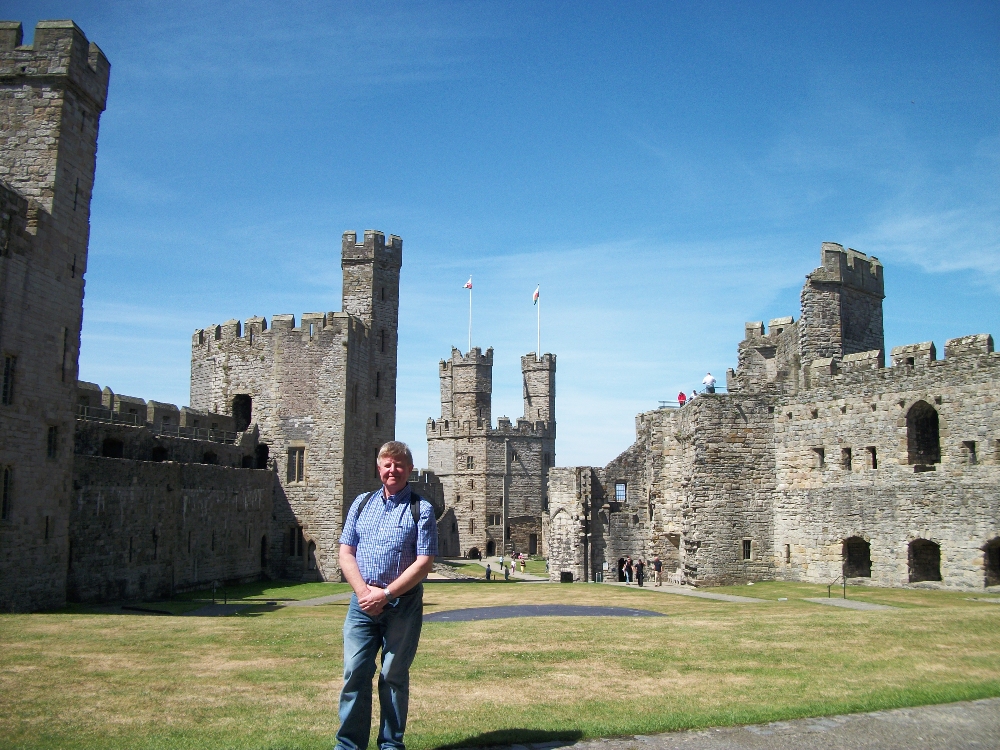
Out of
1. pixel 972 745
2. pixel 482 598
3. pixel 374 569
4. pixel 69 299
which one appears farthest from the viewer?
pixel 482 598

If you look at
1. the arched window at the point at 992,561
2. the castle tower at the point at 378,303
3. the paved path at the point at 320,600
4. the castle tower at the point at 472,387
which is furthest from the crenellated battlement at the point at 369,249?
the castle tower at the point at 472,387

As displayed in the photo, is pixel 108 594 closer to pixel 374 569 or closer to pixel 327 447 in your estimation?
pixel 327 447

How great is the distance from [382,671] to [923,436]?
954 inches

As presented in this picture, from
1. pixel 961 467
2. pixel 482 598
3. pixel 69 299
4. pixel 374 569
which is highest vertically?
pixel 69 299

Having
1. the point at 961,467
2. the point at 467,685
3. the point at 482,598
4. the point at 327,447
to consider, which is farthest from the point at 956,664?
the point at 327,447

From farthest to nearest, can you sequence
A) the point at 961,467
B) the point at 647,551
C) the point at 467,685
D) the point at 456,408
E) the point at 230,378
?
1. the point at 456,408
2. the point at 230,378
3. the point at 647,551
4. the point at 961,467
5. the point at 467,685

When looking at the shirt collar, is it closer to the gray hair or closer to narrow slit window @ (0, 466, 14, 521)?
the gray hair

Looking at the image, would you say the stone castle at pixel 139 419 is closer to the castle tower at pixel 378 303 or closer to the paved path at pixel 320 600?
the castle tower at pixel 378 303

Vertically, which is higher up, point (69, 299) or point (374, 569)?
point (69, 299)

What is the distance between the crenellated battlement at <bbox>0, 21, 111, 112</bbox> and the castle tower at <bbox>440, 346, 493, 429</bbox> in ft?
178

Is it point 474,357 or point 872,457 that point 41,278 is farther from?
point 474,357

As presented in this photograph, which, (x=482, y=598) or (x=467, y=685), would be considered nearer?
(x=467, y=685)

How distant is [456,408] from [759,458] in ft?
157

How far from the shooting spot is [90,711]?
8156 mm
